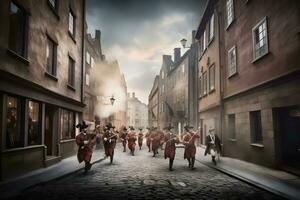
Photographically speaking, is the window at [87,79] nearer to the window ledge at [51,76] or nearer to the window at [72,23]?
the window at [72,23]

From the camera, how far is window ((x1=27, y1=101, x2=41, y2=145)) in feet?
38.1

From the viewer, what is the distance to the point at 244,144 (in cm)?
1430

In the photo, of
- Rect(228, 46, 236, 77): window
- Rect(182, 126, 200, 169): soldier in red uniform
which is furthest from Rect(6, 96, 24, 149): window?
Rect(228, 46, 236, 77): window

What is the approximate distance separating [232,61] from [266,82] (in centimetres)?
526

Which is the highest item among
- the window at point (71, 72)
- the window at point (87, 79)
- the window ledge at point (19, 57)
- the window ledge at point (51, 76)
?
the window at point (87, 79)

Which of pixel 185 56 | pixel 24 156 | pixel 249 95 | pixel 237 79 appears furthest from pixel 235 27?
pixel 185 56

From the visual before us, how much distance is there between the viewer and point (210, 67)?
2136 centimetres

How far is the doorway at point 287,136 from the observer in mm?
11031

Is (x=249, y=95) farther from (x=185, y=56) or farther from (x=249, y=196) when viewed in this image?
(x=185, y=56)

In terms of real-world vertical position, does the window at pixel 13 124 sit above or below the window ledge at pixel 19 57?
below

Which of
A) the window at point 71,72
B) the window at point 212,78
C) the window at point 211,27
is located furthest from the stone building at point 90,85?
the window at point 212,78

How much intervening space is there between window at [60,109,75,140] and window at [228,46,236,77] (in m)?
9.63

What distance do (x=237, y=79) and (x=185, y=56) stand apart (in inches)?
728

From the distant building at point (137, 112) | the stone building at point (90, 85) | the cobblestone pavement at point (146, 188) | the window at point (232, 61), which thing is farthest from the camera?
the distant building at point (137, 112)
